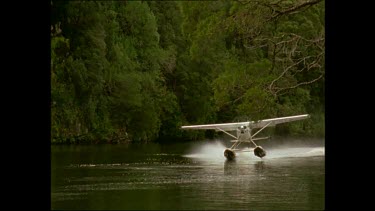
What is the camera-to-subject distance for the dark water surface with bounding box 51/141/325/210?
19281 mm

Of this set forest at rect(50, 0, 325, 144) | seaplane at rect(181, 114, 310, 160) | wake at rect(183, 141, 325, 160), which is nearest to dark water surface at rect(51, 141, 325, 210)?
seaplane at rect(181, 114, 310, 160)

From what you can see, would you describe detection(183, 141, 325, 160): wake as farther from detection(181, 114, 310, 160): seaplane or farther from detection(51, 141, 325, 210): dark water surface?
detection(181, 114, 310, 160): seaplane

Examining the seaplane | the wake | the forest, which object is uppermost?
the forest

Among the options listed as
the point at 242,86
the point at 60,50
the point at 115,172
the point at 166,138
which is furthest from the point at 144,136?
the point at 242,86

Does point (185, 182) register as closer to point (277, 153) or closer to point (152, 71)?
point (277, 153)

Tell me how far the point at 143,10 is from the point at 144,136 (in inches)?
316

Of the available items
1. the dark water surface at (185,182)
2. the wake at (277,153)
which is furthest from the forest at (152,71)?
the dark water surface at (185,182)

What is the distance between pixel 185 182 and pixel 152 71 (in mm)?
32235

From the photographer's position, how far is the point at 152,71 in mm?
57406

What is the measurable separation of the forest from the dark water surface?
102 inches

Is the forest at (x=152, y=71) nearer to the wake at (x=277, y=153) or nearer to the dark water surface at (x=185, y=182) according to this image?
the wake at (x=277, y=153)

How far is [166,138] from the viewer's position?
6316 cm
